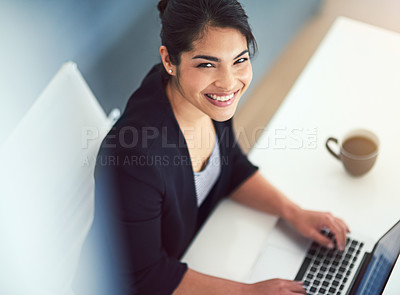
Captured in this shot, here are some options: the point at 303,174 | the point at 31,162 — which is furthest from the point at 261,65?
the point at 31,162

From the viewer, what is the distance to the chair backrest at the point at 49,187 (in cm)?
102

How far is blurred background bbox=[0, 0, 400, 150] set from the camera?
125 centimetres

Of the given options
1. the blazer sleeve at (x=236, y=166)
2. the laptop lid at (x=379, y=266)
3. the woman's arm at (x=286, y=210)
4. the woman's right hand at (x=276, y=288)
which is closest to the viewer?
the laptop lid at (x=379, y=266)

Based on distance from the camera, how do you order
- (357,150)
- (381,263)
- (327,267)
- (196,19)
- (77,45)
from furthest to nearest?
(77,45) < (357,150) < (327,267) < (381,263) < (196,19)

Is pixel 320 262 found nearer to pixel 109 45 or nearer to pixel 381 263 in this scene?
pixel 381 263

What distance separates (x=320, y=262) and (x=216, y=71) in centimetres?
46

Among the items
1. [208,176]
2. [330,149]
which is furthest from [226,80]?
[330,149]

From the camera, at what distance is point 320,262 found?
1.08 meters

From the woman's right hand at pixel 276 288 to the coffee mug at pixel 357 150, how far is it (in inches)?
11.0

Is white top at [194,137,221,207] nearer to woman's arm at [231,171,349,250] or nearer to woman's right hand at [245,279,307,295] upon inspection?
woman's arm at [231,171,349,250]

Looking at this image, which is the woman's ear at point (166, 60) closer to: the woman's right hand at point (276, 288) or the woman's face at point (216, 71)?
the woman's face at point (216, 71)

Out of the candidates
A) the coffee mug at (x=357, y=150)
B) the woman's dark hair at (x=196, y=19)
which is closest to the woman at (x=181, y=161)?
the woman's dark hair at (x=196, y=19)

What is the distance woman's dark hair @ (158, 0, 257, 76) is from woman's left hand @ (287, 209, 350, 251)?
0.46 metres

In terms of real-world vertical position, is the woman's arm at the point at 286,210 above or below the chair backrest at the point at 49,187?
above
